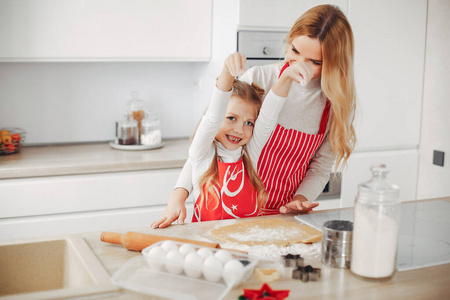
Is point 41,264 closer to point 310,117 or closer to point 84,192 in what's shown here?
point 310,117

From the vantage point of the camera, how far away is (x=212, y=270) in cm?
93

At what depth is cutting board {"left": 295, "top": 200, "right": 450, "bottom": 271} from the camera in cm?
112

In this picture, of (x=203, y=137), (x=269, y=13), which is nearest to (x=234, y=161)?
(x=203, y=137)

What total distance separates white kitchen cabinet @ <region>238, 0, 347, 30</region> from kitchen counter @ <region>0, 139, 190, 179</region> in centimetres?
72

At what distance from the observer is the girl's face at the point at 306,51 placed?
1467 mm

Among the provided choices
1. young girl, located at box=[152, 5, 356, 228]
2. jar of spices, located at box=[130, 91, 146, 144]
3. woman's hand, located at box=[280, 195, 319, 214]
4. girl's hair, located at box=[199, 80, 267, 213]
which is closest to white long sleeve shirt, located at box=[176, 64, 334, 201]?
young girl, located at box=[152, 5, 356, 228]

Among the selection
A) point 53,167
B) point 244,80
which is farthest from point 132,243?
point 53,167

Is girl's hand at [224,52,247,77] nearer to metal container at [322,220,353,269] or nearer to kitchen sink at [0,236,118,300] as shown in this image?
metal container at [322,220,353,269]

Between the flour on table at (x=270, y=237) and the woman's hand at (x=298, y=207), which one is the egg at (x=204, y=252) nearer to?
the flour on table at (x=270, y=237)

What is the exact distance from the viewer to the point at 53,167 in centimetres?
222

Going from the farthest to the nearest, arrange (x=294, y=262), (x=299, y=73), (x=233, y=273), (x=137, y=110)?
(x=137, y=110) → (x=299, y=73) → (x=294, y=262) → (x=233, y=273)

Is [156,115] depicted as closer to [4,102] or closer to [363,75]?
[4,102]

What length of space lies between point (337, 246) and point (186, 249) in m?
0.32

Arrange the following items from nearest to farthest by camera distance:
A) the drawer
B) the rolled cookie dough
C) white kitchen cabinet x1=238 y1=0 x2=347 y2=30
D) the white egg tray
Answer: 1. the white egg tray
2. the rolled cookie dough
3. the drawer
4. white kitchen cabinet x1=238 y1=0 x2=347 y2=30
